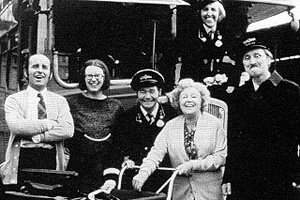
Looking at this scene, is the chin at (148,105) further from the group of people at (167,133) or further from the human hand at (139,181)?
the human hand at (139,181)

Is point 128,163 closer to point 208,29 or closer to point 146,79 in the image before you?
point 146,79

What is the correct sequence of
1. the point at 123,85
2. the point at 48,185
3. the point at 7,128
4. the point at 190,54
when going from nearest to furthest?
the point at 48,185 → the point at 7,128 → the point at 123,85 → the point at 190,54

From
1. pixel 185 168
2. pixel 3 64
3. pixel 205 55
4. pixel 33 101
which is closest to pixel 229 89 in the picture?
pixel 205 55

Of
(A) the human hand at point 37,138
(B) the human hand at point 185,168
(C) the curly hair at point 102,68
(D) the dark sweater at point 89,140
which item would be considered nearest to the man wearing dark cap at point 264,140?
(B) the human hand at point 185,168

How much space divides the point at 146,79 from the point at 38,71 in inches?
30.3

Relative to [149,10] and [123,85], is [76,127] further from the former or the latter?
[149,10]

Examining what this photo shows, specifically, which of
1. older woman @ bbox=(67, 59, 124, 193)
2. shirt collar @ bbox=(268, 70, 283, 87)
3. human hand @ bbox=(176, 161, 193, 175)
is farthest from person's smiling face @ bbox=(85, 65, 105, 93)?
shirt collar @ bbox=(268, 70, 283, 87)

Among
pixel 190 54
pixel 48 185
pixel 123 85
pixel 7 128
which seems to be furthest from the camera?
pixel 190 54

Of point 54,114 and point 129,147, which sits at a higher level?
point 54,114

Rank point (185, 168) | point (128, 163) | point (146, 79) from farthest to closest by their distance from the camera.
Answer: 1. point (146, 79)
2. point (128, 163)
3. point (185, 168)

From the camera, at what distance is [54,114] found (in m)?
3.61

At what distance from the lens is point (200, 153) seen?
3414 millimetres

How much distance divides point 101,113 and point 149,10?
0.87 m

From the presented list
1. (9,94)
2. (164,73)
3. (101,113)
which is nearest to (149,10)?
(164,73)
